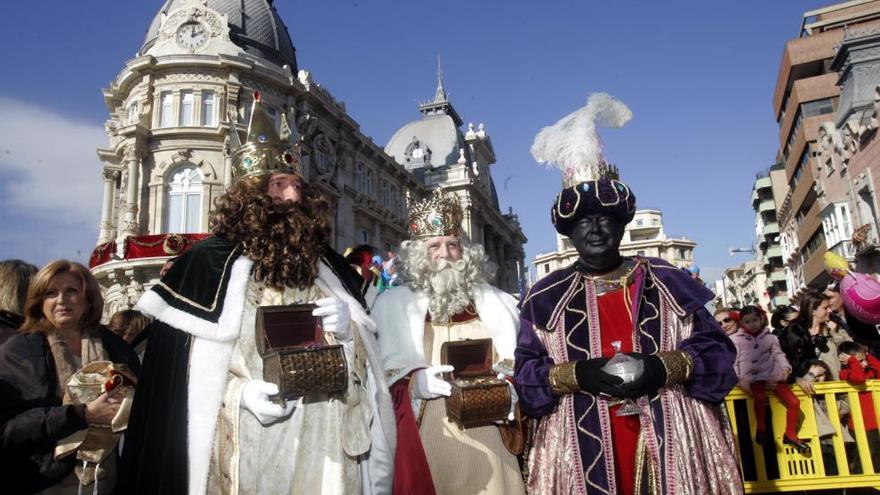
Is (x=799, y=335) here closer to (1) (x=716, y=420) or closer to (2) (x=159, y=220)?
(1) (x=716, y=420)

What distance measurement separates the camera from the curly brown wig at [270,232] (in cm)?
317

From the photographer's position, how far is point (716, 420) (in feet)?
10.4

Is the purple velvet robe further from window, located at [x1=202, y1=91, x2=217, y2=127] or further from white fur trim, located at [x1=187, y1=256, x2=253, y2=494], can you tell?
window, located at [x1=202, y1=91, x2=217, y2=127]

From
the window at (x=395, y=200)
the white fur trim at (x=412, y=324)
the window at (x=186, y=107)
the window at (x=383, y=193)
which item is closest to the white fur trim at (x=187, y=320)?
the white fur trim at (x=412, y=324)

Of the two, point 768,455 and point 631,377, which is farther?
point 768,455

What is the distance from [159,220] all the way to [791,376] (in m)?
22.2

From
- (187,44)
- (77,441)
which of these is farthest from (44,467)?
(187,44)

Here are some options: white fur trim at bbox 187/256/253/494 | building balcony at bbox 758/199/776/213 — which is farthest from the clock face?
building balcony at bbox 758/199/776/213

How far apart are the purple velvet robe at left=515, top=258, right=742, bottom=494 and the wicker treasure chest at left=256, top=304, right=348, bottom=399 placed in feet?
3.84

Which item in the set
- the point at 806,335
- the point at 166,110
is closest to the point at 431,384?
the point at 806,335

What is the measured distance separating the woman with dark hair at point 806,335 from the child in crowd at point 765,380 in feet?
2.16

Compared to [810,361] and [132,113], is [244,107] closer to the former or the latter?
[132,113]

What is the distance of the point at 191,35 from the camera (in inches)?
981

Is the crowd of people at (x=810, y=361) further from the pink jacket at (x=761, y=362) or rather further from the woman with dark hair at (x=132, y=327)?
the woman with dark hair at (x=132, y=327)
